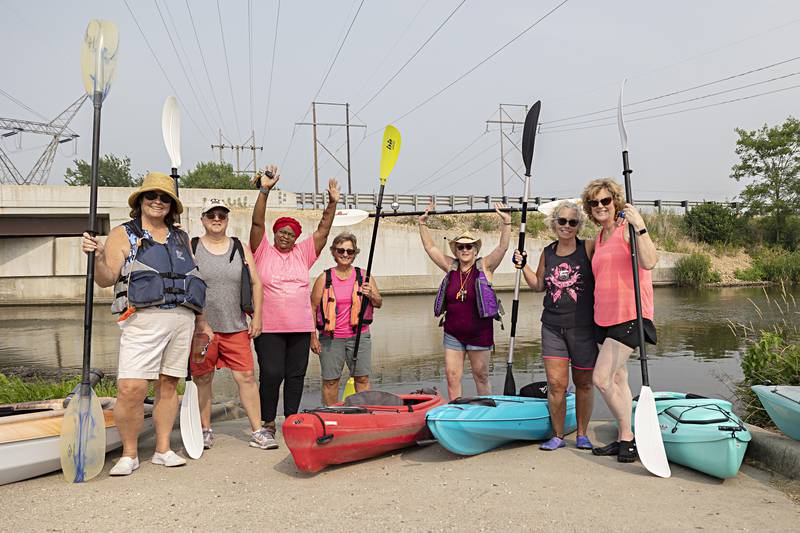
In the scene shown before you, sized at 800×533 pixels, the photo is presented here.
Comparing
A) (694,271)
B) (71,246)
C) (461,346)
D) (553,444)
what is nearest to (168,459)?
(461,346)

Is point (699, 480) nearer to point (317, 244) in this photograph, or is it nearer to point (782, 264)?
point (317, 244)

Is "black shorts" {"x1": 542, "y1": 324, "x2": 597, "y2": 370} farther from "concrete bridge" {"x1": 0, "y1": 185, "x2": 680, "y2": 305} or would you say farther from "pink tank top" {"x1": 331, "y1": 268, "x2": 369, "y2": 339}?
"concrete bridge" {"x1": 0, "y1": 185, "x2": 680, "y2": 305}

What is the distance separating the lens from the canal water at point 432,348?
864cm

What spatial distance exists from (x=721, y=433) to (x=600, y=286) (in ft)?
3.69

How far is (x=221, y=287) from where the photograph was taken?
4.33m

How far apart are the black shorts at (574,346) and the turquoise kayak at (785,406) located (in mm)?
1169

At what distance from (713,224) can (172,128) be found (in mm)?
31736

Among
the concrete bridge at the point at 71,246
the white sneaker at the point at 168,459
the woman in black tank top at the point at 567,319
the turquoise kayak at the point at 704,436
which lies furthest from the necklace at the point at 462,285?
the concrete bridge at the point at 71,246

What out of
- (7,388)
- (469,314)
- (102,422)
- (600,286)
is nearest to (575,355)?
(600,286)

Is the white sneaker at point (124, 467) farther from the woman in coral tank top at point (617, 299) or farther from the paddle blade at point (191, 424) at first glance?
the woman in coral tank top at point (617, 299)

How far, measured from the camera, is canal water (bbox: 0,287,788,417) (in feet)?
28.3

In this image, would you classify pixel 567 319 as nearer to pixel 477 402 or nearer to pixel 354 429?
pixel 477 402


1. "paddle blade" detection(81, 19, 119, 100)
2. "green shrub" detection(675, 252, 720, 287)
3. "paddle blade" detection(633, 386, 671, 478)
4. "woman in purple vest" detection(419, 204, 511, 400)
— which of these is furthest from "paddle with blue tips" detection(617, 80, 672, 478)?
"green shrub" detection(675, 252, 720, 287)

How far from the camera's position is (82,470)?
3689 mm
